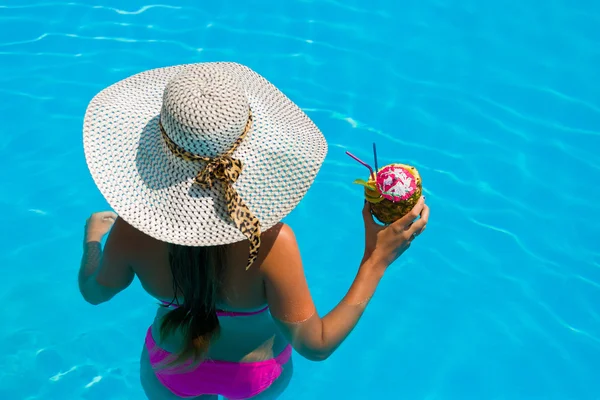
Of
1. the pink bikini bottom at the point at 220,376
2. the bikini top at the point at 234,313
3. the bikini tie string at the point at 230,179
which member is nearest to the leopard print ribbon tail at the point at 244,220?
the bikini tie string at the point at 230,179

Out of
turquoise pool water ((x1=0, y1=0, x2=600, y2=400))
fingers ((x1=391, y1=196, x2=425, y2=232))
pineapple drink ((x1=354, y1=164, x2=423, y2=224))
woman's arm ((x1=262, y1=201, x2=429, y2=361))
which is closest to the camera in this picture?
woman's arm ((x1=262, y1=201, x2=429, y2=361))

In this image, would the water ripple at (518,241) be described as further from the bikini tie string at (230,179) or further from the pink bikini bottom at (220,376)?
the bikini tie string at (230,179)

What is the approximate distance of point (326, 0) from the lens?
557 centimetres

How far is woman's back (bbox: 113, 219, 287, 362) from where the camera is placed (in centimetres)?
206

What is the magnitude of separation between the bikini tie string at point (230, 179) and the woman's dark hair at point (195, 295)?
15 centimetres

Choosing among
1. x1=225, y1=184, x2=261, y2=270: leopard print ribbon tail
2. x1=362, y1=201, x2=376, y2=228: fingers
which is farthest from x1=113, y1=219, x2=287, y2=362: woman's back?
x1=362, y1=201, x2=376, y2=228: fingers

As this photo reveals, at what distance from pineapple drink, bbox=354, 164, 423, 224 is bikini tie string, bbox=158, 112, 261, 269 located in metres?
0.61

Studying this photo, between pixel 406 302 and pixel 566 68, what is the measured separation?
230 centimetres

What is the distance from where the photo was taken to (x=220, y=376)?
8.28 feet

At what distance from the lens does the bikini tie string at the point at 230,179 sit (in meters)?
1.84

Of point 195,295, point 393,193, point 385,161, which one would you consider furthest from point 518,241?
point 195,295

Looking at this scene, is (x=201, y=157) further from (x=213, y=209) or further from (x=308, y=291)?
(x=308, y=291)

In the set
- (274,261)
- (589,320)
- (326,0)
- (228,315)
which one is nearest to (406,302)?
(589,320)

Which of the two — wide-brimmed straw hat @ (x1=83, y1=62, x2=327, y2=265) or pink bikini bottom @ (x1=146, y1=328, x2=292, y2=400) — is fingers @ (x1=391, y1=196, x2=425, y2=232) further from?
pink bikini bottom @ (x1=146, y1=328, x2=292, y2=400)
